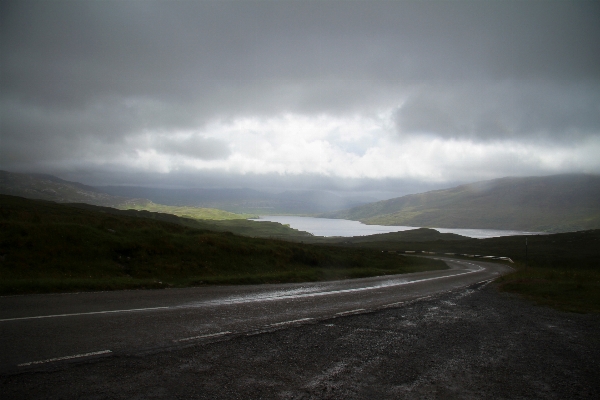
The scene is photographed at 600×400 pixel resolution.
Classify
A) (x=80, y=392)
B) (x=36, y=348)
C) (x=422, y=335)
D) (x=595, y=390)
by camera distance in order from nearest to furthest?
(x=80, y=392) → (x=595, y=390) → (x=36, y=348) → (x=422, y=335)

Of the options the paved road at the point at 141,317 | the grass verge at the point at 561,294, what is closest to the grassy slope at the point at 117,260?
the paved road at the point at 141,317

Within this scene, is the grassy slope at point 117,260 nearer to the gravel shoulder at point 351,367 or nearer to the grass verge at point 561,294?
the gravel shoulder at point 351,367

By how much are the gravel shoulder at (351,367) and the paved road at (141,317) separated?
65cm

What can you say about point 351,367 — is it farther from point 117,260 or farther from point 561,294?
point 117,260

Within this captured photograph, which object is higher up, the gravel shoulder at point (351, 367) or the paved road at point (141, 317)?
the gravel shoulder at point (351, 367)

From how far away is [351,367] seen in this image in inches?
271

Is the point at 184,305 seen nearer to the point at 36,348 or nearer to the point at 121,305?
the point at 121,305

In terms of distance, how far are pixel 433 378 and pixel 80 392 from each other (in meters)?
5.97

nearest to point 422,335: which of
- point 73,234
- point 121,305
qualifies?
point 121,305

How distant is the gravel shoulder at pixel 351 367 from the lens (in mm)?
5609

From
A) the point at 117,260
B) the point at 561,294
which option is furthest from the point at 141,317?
the point at 561,294

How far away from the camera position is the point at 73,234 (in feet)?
72.2

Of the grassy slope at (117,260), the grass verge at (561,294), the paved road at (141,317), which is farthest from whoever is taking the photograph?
the grassy slope at (117,260)

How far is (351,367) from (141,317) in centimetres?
643
